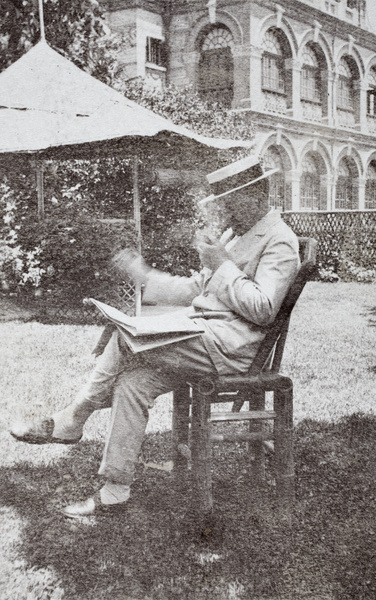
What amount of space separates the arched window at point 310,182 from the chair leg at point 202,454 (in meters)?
14.7

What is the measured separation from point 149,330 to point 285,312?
604mm

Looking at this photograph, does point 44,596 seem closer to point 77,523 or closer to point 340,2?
point 77,523

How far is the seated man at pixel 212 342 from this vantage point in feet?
7.98

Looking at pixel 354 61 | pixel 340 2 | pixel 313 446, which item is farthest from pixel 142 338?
pixel 354 61

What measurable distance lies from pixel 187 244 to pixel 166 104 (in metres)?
3.08

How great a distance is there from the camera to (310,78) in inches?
503

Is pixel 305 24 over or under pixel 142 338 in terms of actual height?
over

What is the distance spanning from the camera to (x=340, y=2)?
762cm

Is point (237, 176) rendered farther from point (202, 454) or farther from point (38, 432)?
point (38, 432)

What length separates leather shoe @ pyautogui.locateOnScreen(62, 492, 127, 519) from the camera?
2457 mm

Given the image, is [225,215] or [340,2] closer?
[225,215]

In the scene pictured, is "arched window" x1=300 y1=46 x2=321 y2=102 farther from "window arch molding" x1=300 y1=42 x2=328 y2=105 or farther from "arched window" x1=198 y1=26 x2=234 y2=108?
"arched window" x1=198 y1=26 x2=234 y2=108

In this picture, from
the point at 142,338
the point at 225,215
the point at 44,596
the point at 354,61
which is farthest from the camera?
the point at 354,61

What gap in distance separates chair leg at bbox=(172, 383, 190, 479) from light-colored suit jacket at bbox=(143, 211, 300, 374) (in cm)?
45
